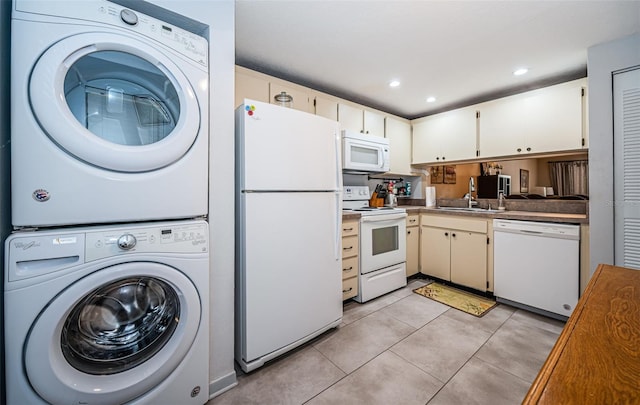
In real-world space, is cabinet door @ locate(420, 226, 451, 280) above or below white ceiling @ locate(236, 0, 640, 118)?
below

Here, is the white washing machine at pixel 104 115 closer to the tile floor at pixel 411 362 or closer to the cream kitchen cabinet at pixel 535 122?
the tile floor at pixel 411 362

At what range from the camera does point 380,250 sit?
2.65 m

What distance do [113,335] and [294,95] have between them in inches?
87.2

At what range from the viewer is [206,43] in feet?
4.22

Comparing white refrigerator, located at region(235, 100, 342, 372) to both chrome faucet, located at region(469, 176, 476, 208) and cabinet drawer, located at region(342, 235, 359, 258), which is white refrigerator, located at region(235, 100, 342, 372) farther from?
chrome faucet, located at region(469, 176, 476, 208)

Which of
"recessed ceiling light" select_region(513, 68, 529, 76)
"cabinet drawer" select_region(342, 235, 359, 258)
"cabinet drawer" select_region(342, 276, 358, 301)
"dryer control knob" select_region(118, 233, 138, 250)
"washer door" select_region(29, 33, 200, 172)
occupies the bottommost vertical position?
"cabinet drawer" select_region(342, 276, 358, 301)

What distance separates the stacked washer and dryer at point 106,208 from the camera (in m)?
0.87

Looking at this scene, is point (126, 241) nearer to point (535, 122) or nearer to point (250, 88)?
point (250, 88)

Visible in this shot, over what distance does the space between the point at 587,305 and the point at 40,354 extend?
179 centimetres

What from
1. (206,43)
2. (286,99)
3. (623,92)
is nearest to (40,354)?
(206,43)

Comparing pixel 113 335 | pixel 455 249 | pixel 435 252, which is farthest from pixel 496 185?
pixel 113 335

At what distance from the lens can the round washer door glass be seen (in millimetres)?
1002

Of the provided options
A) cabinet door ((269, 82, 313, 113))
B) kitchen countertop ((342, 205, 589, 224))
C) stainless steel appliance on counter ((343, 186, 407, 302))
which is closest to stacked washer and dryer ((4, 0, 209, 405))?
cabinet door ((269, 82, 313, 113))

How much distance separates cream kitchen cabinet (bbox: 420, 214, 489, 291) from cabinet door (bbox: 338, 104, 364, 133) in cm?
138
